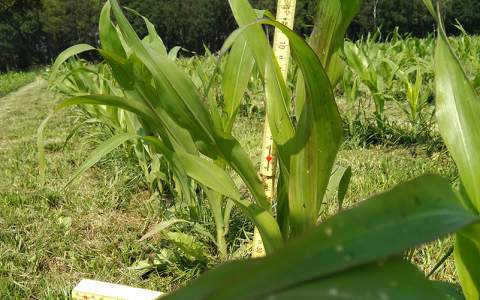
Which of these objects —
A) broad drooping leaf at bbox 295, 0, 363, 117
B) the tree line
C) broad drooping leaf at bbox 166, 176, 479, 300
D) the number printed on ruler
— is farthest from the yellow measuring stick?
the tree line

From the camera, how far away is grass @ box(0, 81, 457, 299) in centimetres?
114

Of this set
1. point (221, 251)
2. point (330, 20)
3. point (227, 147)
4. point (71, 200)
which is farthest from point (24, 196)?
point (330, 20)

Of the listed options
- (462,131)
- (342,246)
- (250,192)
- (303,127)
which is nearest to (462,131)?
(462,131)

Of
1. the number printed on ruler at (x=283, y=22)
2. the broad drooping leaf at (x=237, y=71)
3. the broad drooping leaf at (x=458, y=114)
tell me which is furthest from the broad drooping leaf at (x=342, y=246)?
the broad drooping leaf at (x=237, y=71)

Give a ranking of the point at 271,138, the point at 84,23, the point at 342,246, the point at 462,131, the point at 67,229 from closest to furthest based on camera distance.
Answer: the point at 342,246 → the point at 462,131 → the point at 271,138 → the point at 67,229 → the point at 84,23

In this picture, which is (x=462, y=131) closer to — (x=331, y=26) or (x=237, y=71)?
(x=331, y=26)

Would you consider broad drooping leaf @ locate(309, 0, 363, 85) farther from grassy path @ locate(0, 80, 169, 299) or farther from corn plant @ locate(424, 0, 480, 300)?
grassy path @ locate(0, 80, 169, 299)

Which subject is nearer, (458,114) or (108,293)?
(458,114)

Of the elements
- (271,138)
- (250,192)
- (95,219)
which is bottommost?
(95,219)

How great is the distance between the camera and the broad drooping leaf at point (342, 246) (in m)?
0.23

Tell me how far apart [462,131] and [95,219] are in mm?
1243

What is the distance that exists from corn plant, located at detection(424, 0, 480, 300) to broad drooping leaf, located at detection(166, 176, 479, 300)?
28 cm

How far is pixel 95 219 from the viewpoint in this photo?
4.92ft

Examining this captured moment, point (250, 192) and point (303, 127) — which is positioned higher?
point (303, 127)
